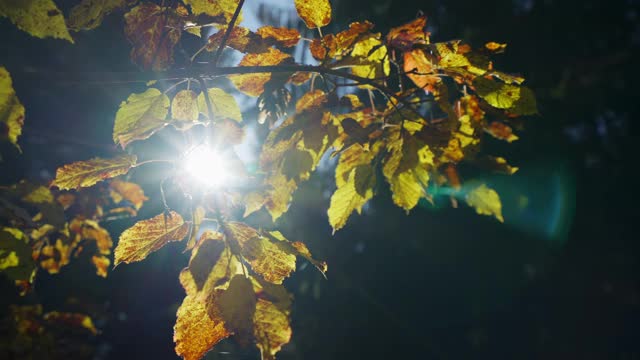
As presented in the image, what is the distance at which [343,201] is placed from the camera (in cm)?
112

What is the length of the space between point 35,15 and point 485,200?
4.15 feet

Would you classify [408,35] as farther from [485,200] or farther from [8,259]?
[8,259]

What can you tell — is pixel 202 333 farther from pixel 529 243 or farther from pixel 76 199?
pixel 529 243

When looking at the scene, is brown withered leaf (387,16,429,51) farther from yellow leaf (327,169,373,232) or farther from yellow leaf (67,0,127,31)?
yellow leaf (67,0,127,31)

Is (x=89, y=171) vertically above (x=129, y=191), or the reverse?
(x=129, y=191)

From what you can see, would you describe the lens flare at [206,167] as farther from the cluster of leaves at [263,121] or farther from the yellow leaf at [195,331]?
the yellow leaf at [195,331]

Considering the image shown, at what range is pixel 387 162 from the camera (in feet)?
3.51

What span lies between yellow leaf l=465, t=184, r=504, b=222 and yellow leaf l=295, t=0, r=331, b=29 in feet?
2.42

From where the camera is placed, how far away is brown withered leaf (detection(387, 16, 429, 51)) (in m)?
0.99

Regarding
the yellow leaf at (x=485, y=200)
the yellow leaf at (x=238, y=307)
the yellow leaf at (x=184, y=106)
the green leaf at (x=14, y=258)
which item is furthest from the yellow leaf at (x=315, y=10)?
the green leaf at (x=14, y=258)

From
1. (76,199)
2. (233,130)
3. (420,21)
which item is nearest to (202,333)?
(233,130)

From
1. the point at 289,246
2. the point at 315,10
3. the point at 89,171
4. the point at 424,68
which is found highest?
the point at 315,10

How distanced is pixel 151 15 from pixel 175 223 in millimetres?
528

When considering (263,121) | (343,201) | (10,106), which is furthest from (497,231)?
(10,106)
